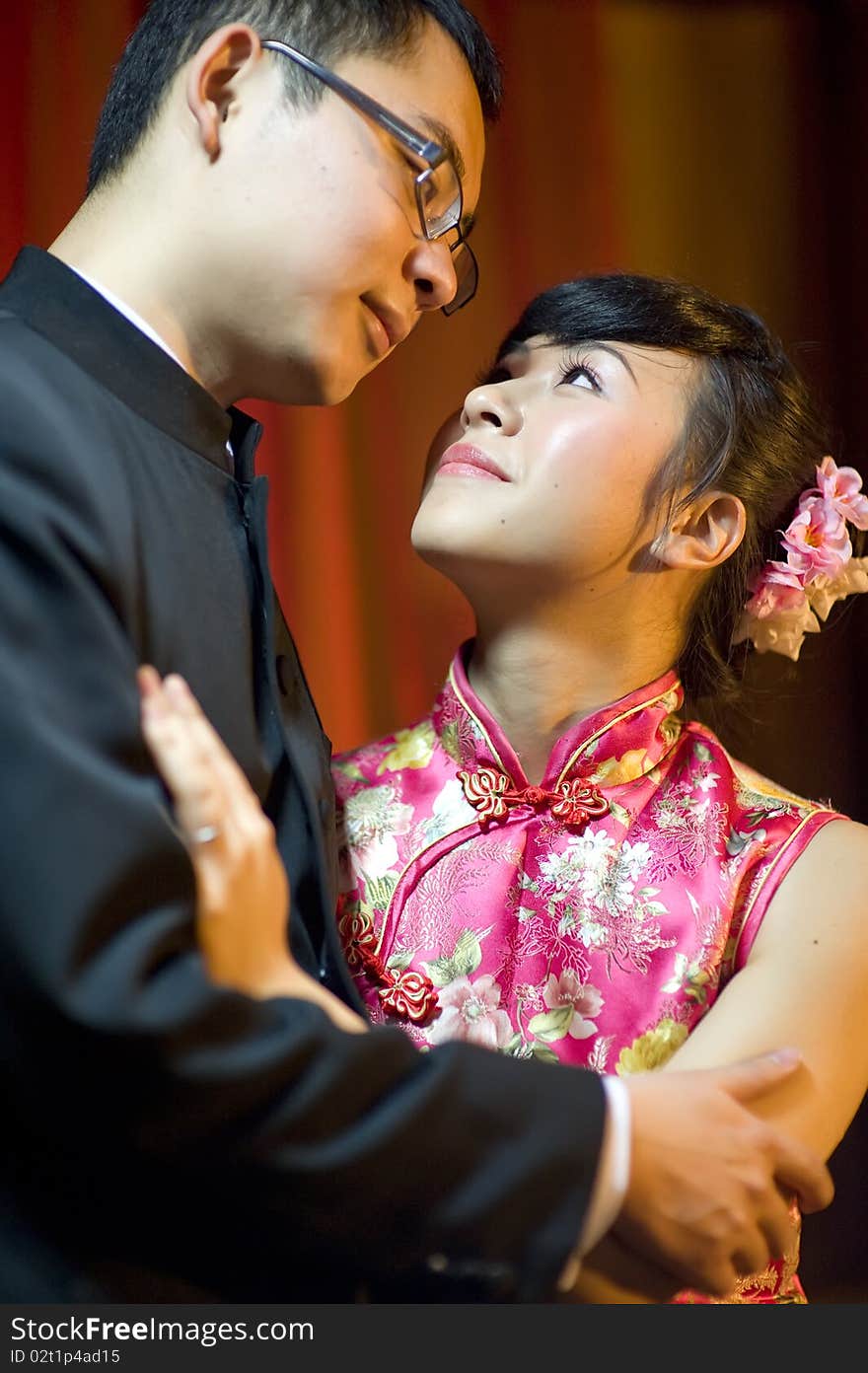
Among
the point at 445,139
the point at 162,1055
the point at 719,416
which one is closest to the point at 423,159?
the point at 445,139

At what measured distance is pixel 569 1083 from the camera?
0.90m

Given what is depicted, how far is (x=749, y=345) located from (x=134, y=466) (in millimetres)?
739

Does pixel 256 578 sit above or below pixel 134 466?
below

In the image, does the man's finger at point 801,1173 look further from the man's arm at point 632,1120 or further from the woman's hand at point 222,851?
the woman's hand at point 222,851

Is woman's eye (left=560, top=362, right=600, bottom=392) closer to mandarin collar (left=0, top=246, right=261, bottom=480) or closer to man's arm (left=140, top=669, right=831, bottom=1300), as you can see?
mandarin collar (left=0, top=246, right=261, bottom=480)

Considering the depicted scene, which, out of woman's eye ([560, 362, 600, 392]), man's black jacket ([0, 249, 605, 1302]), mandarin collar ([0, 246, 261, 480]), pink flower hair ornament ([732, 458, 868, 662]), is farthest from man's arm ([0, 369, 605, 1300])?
pink flower hair ornament ([732, 458, 868, 662])

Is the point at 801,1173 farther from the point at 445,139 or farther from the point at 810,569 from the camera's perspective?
the point at 445,139

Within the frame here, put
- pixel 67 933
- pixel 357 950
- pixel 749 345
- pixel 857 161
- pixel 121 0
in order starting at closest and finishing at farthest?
pixel 67 933 < pixel 357 950 < pixel 749 345 < pixel 121 0 < pixel 857 161

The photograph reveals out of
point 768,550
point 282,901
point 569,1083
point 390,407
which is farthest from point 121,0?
point 569,1083

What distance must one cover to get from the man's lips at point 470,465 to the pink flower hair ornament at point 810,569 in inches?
13.2

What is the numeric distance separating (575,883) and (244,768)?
1.24 feet

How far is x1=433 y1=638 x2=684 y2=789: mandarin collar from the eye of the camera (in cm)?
136

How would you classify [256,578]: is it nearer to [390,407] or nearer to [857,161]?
[390,407]

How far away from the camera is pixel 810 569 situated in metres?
1.49
